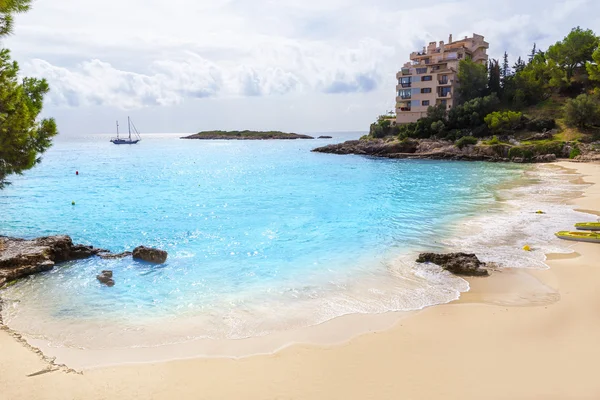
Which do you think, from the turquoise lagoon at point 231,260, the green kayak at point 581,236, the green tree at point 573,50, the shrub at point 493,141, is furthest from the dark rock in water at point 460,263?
the green tree at point 573,50

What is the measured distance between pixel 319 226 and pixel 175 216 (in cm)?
997

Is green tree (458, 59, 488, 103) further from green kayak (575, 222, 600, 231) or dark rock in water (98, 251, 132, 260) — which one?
dark rock in water (98, 251, 132, 260)

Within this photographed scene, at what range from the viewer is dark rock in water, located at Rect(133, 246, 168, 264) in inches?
621

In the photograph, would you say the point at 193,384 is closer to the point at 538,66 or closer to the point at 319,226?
the point at 319,226

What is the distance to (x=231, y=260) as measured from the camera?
16391mm

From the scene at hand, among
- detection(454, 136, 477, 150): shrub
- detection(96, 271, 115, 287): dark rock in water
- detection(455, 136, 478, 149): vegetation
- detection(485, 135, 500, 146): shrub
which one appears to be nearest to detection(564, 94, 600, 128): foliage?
detection(485, 135, 500, 146): shrub

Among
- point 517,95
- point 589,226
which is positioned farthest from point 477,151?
point 589,226

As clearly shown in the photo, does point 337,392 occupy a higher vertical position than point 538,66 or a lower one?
lower

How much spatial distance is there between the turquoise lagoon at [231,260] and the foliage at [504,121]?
35.3 m

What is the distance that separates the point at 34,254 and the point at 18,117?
16.5 ft

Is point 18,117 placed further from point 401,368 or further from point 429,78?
point 429,78

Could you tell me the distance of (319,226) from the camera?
2269 cm

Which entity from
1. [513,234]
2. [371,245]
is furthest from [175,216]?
[513,234]

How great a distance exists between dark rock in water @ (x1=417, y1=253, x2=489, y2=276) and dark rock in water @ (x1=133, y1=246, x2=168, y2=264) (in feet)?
33.6
